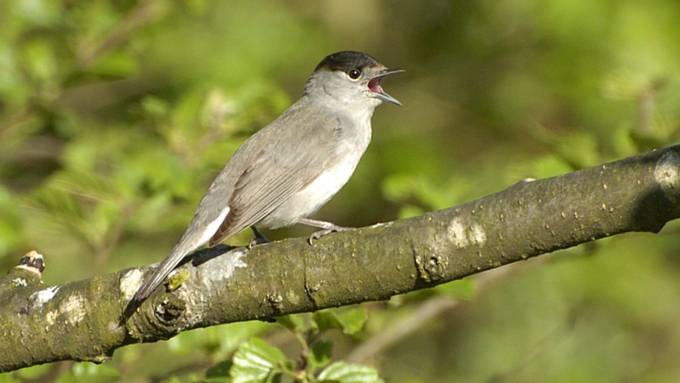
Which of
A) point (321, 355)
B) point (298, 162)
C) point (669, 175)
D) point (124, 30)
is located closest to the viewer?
point (669, 175)

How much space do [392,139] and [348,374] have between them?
5.58 metres

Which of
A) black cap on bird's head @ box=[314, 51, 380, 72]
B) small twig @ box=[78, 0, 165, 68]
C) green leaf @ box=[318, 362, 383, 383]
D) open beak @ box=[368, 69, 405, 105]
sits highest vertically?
small twig @ box=[78, 0, 165, 68]

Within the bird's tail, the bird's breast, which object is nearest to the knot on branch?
the bird's tail

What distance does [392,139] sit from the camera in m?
9.15

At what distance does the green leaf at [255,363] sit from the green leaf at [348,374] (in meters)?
0.16

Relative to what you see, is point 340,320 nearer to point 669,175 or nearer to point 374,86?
point 669,175

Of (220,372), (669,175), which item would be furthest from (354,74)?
(669,175)

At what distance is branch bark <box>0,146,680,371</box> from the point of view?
2900 millimetres

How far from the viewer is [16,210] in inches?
211

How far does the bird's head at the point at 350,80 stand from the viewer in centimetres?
614

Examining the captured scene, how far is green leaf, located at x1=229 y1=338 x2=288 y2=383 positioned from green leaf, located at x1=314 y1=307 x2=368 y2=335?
0.64 ft

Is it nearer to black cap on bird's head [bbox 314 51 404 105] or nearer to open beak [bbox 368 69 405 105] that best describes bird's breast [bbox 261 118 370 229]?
open beak [bbox 368 69 405 105]

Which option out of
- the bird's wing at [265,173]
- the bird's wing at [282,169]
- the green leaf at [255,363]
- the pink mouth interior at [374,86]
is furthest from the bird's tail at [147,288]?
the pink mouth interior at [374,86]

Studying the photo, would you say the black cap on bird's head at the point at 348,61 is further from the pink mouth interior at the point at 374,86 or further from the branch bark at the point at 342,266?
the branch bark at the point at 342,266
